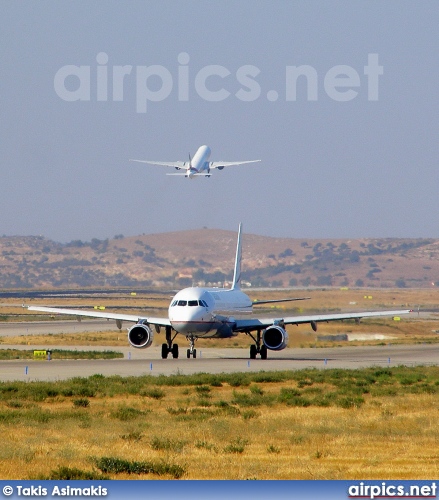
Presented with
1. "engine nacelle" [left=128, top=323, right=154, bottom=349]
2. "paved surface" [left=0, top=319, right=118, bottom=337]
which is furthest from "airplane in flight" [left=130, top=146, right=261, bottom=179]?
"engine nacelle" [left=128, top=323, right=154, bottom=349]

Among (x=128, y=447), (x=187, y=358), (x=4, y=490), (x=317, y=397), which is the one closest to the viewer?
(x=4, y=490)

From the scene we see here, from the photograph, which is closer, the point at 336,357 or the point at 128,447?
the point at 128,447

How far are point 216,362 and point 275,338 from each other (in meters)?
3.64

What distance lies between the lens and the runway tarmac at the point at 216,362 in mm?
47688

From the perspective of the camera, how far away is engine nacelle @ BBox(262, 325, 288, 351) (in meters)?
56.9

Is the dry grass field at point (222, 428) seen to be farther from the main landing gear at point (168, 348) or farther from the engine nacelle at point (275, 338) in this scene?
the main landing gear at point (168, 348)

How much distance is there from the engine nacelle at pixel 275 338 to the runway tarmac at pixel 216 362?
0.85m

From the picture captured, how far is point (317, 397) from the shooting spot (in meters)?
35.7

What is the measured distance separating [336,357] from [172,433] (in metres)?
35.6

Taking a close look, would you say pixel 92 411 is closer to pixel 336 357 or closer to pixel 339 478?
pixel 339 478

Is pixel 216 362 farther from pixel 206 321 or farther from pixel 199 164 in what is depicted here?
pixel 199 164

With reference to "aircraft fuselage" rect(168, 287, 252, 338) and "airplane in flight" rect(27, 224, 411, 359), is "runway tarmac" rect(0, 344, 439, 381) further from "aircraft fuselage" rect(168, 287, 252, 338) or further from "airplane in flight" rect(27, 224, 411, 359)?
"aircraft fuselage" rect(168, 287, 252, 338)

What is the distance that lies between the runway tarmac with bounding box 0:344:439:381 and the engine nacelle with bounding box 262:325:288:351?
2.80 ft

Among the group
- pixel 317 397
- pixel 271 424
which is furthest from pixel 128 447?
pixel 317 397
